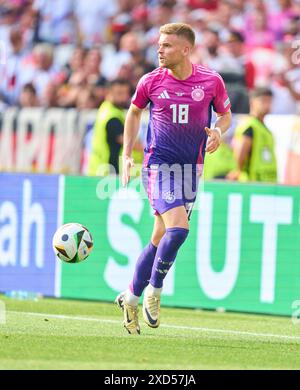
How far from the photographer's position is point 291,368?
7898 mm

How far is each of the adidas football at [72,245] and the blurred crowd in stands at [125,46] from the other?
6725 millimetres

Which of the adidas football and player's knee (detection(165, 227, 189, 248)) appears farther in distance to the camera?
the adidas football

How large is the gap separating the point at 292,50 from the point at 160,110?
8219 millimetres

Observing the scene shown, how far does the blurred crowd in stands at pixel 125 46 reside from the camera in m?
17.8

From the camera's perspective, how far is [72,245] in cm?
1028

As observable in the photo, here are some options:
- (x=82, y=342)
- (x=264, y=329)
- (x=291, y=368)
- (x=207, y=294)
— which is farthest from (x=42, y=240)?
(x=291, y=368)

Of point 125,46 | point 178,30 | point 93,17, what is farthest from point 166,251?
point 93,17

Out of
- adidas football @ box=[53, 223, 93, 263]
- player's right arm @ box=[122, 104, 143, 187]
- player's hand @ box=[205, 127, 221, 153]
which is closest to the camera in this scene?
player's hand @ box=[205, 127, 221, 153]

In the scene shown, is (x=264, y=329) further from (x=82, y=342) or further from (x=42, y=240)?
(x=42, y=240)

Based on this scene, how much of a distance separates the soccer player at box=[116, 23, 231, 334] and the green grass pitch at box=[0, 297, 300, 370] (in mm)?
440

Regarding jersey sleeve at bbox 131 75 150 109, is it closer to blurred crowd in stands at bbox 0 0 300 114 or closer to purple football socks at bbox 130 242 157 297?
purple football socks at bbox 130 242 157 297

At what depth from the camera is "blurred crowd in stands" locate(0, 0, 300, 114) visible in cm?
1783

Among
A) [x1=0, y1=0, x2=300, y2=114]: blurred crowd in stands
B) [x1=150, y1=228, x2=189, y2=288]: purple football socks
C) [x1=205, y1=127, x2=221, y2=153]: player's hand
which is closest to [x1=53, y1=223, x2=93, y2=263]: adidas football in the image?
[x1=150, y1=228, x2=189, y2=288]: purple football socks

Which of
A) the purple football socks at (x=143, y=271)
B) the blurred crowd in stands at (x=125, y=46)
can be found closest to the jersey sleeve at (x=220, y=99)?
the purple football socks at (x=143, y=271)
